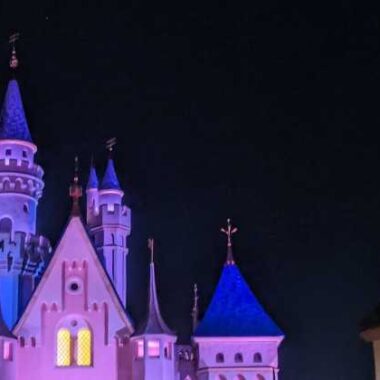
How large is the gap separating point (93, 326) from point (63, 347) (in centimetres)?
124

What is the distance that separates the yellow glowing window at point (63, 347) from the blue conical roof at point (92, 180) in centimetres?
1236

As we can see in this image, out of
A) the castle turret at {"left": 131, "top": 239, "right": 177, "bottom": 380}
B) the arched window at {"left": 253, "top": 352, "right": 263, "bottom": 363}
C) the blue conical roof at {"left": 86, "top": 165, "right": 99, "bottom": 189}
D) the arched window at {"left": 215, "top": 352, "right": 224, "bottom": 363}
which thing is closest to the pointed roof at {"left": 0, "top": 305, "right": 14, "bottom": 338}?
A: the castle turret at {"left": 131, "top": 239, "right": 177, "bottom": 380}

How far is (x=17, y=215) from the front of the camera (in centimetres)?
3050

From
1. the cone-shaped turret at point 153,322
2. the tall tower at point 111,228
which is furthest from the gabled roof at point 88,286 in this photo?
the tall tower at point 111,228

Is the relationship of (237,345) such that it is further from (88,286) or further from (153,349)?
(88,286)

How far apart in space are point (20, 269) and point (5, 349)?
4.99 metres

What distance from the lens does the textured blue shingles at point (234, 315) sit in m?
27.0

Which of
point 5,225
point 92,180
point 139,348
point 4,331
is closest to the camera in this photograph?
point 4,331

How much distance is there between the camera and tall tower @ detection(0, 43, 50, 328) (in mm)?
28859

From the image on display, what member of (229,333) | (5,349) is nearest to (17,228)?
(5,349)

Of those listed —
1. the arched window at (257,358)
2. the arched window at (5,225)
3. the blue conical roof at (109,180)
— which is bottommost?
the arched window at (257,358)

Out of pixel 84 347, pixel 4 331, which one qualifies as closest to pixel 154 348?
pixel 84 347

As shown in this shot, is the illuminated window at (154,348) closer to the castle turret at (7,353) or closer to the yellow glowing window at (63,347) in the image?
the yellow glowing window at (63,347)

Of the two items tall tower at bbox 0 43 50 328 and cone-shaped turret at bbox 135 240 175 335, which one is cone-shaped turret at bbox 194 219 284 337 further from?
tall tower at bbox 0 43 50 328
